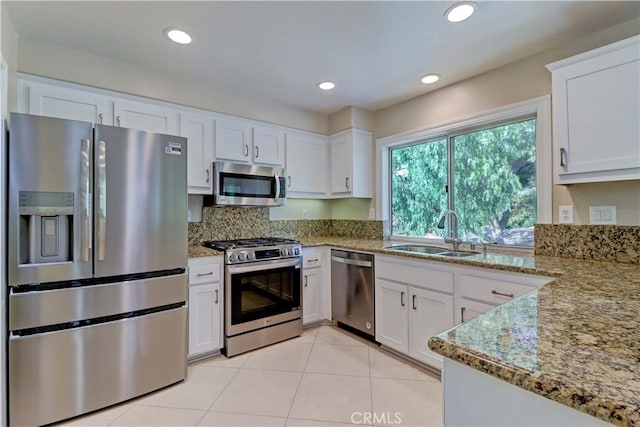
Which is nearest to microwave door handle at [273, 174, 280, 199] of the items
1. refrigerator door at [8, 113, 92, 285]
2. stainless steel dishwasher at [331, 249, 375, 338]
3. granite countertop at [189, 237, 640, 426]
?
stainless steel dishwasher at [331, 249, 375, 338]

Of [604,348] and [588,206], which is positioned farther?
[588,206]

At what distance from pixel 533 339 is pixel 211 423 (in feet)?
5.77

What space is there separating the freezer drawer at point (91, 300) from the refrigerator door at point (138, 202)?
10 centimetres

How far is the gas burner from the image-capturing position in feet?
8.24

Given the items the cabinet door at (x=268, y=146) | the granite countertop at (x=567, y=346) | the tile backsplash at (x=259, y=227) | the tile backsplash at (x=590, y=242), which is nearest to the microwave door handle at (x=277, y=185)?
the cabinet door at (x=268, y=146)

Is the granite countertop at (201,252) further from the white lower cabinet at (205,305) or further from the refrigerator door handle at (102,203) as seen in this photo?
the refrigerator door handle at (102,203)

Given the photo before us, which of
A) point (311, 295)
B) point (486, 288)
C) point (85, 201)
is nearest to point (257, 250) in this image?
point (311, 295)

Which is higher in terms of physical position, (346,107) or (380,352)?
(346,107)

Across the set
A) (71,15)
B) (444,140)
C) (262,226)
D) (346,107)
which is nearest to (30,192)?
(71,15)

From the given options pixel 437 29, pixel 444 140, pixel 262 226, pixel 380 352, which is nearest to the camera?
pixel 437 29

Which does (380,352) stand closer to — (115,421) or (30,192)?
(115,421)

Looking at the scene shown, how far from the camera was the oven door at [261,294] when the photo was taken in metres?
2.52

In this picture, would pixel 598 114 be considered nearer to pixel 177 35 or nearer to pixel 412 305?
pixel 412 305

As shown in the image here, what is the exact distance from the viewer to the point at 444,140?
9.88 feet
